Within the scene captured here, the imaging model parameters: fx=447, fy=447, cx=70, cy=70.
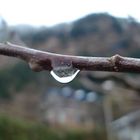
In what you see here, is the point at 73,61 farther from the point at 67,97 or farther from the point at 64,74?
the point at 67,97

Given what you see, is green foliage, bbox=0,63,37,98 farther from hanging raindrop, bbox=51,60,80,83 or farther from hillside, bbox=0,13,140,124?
hanging raindrop, bbox=51,60,80,83

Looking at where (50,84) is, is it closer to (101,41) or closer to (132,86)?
(101,41)

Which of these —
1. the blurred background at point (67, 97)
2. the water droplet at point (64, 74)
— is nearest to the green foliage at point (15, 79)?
the blurred background at point (67, 97)

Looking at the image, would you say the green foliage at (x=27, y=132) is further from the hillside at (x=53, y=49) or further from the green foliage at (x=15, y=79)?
the green foliage at (x=15, y=79)

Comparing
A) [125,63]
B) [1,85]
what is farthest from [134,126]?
[125,63]

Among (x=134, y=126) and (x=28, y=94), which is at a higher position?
(x=28, y=94)

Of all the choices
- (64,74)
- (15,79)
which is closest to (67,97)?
(15,79)

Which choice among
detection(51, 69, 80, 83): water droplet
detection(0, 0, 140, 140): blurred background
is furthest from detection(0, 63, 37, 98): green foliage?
detection(51, 69, 80, 83): water droplet
